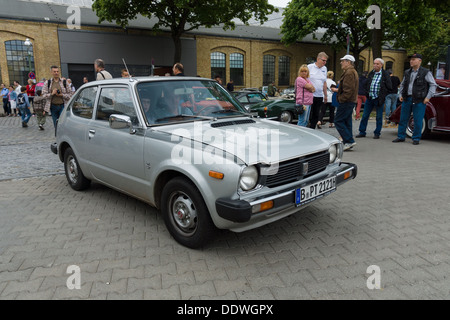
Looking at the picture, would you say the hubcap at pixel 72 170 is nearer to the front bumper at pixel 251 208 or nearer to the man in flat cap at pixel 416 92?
the front bumper at pixel 251 208

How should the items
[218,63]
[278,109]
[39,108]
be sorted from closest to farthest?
[39,108] → [278,109] → [218,63]

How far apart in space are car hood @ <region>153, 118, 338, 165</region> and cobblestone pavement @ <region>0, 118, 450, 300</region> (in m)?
0.96

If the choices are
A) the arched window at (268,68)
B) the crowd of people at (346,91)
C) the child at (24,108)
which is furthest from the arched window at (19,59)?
the arched window at (268,68)

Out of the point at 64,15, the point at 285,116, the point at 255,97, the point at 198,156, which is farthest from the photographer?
the point at 64,15

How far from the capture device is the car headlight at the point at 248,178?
9.72ft

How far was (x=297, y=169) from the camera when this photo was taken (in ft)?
11.0

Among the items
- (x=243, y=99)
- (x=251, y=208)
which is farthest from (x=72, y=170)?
(x=243, y=99)

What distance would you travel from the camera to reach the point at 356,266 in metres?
3.05

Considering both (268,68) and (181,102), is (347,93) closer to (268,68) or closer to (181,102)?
(181,102)

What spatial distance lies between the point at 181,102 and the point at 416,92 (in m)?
6.77

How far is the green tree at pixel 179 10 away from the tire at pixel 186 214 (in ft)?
66.0

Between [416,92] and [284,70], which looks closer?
[416,92]

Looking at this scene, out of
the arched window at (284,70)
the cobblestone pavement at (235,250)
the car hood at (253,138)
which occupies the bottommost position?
the cobblestone pavement at (235,250)

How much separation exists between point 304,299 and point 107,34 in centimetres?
2859
